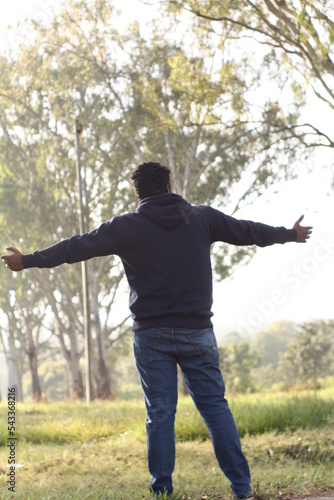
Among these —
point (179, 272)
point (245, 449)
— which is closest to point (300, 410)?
point (245, 449)

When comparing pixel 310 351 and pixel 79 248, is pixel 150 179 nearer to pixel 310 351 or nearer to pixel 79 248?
pixel 79 248

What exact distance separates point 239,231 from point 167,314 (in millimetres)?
711

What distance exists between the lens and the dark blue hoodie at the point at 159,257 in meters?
4.28

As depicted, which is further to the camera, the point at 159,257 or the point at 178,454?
the point at 178,454

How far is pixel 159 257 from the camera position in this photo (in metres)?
4.30

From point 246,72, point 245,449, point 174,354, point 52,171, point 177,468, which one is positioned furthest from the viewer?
point 52,171

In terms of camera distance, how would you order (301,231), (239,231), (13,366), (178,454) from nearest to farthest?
(239,231)
(301,231)
(178,454)
(13,366)

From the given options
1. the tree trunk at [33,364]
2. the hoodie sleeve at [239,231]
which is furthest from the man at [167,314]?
the tree trunk at [33,364]

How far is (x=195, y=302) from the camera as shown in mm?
4293

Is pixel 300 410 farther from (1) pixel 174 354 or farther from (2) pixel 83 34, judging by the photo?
(2) pixel 83 34

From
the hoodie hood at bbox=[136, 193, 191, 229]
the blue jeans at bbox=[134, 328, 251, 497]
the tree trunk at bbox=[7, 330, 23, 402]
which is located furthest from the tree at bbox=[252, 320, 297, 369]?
the hoodie hood at bbox=[136, 193, 191, 229]

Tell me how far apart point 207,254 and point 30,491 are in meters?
2.20

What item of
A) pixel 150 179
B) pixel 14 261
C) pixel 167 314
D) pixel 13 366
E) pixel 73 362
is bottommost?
pixel 167 314

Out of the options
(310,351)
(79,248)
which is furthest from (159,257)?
(310,351)
